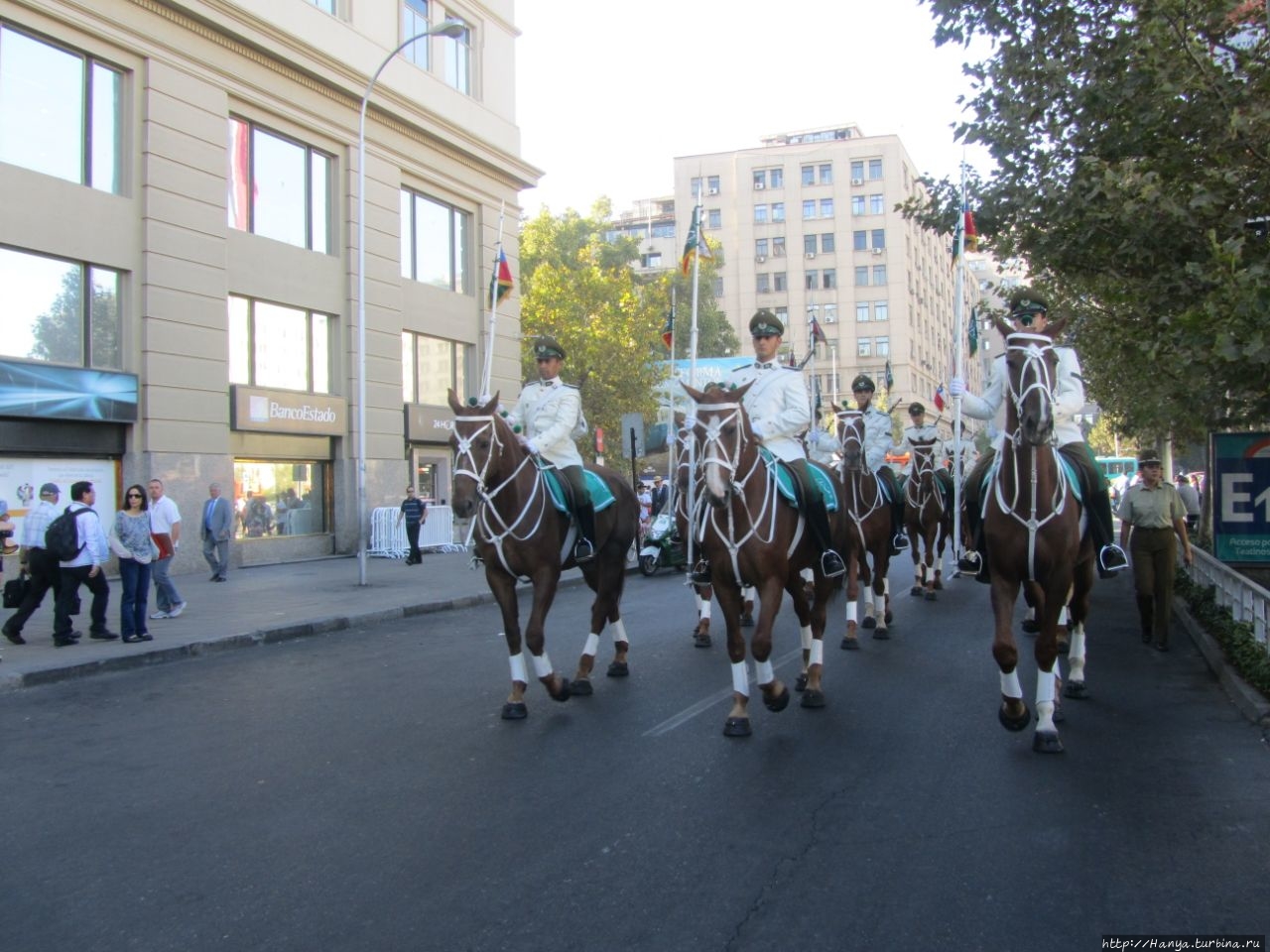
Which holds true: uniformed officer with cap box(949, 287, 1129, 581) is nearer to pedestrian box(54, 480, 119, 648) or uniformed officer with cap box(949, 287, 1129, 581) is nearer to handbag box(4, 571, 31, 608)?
pedestrian box(54, 480, 119, 648)

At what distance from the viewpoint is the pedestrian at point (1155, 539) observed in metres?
10.6

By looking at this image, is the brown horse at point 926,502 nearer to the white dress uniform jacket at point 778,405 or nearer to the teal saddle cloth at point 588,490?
the teal saddle cloth at point 588,490

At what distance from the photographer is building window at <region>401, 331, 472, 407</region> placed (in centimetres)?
2780

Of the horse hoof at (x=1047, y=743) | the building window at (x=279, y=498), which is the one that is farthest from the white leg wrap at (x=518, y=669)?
→ the building window at (x=279, y=498)

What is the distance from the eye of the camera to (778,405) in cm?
776

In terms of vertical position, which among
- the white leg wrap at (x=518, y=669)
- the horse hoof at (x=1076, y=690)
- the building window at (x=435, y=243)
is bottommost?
the horse hoof at (x=1076, y=690)

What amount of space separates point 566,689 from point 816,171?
82300 mm

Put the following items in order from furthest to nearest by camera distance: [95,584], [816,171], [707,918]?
[816,171] → [95,584] → [707,918]

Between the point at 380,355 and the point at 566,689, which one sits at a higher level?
the point at 380,355

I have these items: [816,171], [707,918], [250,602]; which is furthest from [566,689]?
[816,171]

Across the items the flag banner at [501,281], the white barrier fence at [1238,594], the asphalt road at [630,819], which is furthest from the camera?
the flag banner at [501,281]

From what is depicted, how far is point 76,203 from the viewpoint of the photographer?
1920cm

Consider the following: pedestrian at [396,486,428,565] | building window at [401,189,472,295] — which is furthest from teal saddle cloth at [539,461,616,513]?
building window at [401,189,472,295]

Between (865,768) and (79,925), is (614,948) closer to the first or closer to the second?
(79,925)
